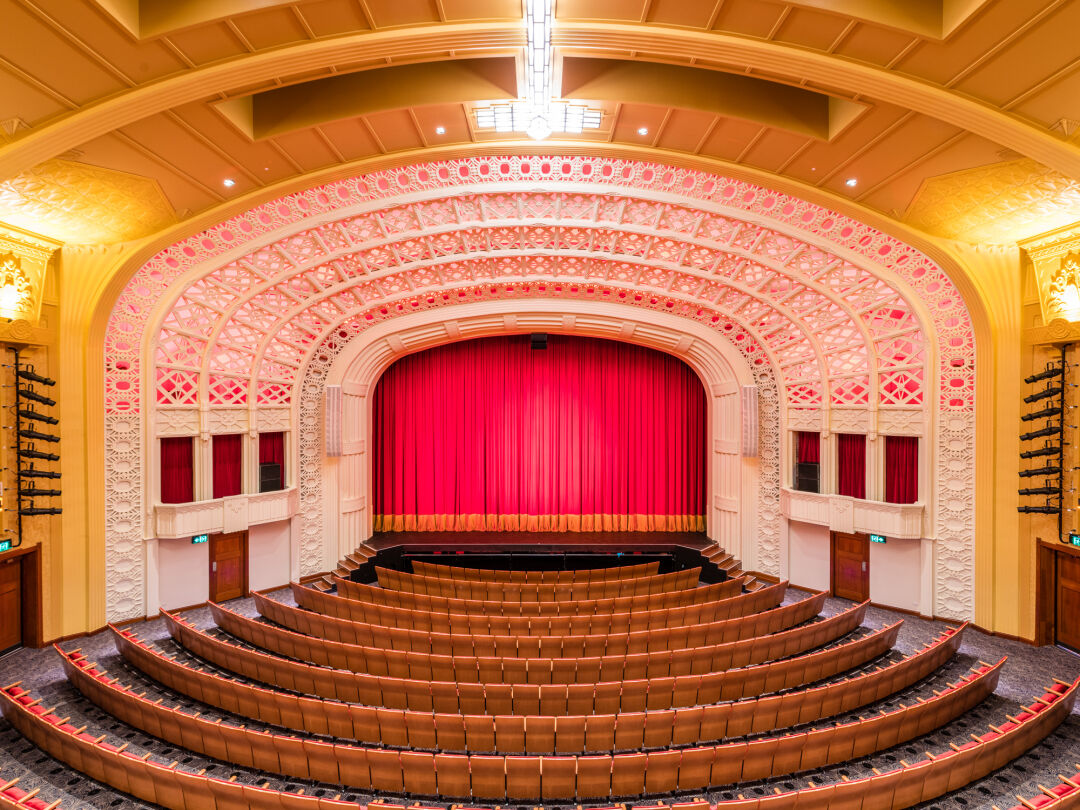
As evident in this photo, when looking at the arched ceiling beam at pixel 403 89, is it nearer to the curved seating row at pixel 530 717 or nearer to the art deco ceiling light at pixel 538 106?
the art deco ceiling light at pixel 538 106

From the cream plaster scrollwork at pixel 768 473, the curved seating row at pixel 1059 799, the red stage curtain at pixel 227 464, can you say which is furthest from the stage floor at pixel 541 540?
the curved seating row at pixel 1059 799

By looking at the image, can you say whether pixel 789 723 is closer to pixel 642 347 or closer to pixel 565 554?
pixel 565 554

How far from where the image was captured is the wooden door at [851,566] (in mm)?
10961

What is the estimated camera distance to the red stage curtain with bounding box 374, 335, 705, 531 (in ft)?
48.5

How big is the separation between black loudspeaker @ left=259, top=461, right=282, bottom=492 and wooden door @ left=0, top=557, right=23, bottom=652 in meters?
3.84

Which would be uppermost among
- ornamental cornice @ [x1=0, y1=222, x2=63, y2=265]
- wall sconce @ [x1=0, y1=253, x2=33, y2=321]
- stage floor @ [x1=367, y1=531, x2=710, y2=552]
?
ornamental cornice @ [x1=0, y1=222, x2=63, y2=265]

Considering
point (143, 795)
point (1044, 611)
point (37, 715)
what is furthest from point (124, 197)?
point (1044, 611)

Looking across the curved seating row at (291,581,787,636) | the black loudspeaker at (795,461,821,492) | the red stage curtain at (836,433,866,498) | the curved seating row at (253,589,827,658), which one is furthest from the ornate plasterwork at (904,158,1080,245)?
the curved seating row at (291,581,787,636)

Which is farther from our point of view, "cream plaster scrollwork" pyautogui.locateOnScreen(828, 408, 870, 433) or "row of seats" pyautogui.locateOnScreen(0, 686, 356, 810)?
"cream plaster scrollwork" pyautogui.locateOnScreen(828, 408, 870, 433)

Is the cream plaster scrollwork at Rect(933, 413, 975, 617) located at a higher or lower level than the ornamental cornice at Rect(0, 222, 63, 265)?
lower

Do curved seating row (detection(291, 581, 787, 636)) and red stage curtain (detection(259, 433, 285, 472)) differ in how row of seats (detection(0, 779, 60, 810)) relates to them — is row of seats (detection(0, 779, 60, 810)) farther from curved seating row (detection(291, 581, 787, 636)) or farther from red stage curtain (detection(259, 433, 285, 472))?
red stage curtain (detection(259, 433, 285, 472))

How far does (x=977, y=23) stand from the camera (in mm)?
3768

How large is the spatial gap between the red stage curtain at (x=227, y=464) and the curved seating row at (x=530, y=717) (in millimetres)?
5267

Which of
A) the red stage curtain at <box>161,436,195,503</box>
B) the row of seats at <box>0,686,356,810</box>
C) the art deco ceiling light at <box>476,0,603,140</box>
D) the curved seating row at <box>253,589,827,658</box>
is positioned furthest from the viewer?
the red stage curtain at <box>161,436,195,503</box>
